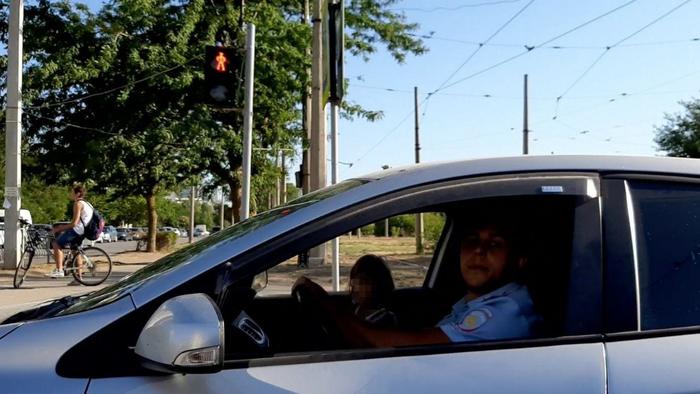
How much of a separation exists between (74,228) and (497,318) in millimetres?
10446

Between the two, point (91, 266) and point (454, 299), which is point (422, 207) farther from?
point (91, 266)

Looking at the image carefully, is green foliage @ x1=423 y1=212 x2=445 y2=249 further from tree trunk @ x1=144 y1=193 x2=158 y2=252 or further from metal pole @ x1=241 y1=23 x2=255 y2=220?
A: tree trunk @ x1=144 y1=193 x2=158 y2=252

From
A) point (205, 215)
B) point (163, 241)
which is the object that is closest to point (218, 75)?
point (163, 241)

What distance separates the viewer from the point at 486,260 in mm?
2500

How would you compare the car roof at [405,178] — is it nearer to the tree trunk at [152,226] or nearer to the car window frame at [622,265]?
the car window frame at [622,265]

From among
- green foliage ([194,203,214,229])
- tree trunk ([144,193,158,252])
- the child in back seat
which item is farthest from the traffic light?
green foliage ([194,203,214,229])

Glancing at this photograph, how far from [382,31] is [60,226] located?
51.9 feet

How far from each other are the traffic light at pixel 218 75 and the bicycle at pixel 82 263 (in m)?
4.33

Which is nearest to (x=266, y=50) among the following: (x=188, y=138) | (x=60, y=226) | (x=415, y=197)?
(x=188, y=138)

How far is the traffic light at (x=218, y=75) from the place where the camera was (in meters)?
8.90

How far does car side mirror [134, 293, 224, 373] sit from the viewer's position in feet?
5.71

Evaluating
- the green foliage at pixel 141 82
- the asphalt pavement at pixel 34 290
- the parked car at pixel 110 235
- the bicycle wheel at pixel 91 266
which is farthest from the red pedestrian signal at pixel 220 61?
the parked car at pixel 110 235

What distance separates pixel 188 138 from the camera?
22.8 meters

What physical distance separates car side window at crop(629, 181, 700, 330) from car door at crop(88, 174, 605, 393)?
0.16 meters
